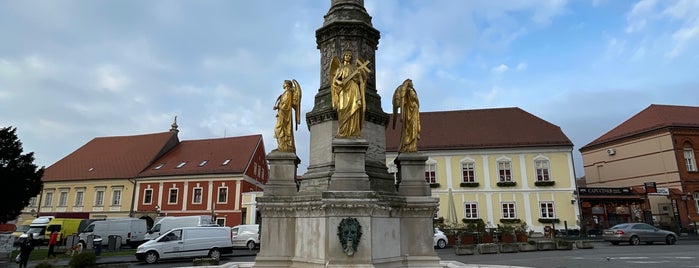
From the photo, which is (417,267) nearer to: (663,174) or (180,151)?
(663,174)

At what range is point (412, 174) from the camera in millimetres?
9375

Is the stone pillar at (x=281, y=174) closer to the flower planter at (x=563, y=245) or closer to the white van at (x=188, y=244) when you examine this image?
the white van at (x=188, y=244)

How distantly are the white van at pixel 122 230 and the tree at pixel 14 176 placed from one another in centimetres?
560

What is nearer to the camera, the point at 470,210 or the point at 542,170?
the point at 542,170

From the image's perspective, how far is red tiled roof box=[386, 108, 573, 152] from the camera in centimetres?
3809

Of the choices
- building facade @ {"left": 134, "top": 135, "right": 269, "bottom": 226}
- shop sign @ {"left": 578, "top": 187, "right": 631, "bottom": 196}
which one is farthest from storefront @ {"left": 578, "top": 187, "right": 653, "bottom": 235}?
building facade @ {"left": 134, "top": 135, "right": 269, "bottom": 226}

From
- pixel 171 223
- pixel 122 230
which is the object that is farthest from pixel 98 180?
pixel 171 223

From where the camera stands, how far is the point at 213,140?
46719mm

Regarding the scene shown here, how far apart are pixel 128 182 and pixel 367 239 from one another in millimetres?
41730

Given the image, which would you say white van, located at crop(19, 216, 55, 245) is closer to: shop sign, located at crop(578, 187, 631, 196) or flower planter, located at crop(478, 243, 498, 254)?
flower planter, located at crop(478, 243, 498, 254)

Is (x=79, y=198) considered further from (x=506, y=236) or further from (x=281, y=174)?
(x=281, y=174)

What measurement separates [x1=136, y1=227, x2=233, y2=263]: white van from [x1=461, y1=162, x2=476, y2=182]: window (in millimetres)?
23509

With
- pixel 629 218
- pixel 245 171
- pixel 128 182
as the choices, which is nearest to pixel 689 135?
pixel 629 218

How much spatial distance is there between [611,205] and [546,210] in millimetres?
5016
